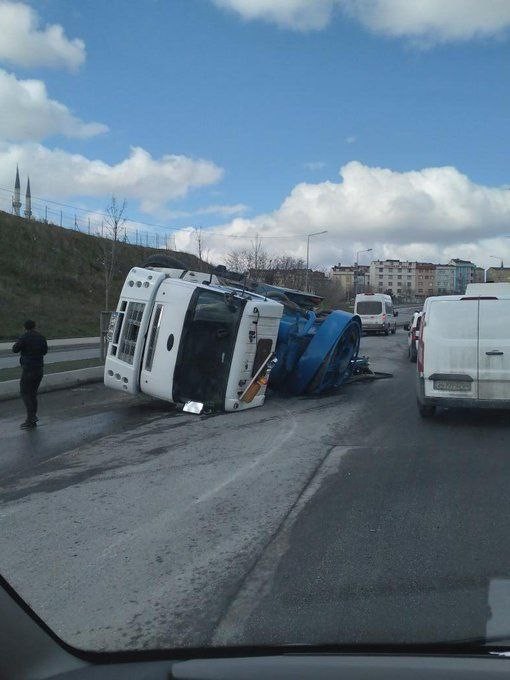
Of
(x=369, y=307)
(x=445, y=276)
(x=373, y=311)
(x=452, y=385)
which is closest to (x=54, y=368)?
(x=452, y=385)

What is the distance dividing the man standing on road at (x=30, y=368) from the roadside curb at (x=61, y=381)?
2.83m

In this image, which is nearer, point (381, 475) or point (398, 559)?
point (398, 559)

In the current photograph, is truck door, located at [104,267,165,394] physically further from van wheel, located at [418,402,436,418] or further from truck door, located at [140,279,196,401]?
van wheel, located at [418,402,436,418]

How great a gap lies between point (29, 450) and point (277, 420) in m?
4.09

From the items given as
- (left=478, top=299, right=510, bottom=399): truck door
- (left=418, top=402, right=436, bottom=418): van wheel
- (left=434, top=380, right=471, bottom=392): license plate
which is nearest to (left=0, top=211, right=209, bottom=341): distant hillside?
(left=418, top=402, right=436, bottom=418): van wheel

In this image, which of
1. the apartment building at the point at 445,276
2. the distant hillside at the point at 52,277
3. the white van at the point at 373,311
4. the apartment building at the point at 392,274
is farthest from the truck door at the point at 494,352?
the apartment building at the point at 392,274

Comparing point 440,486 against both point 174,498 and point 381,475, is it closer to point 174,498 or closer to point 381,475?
point 381,475

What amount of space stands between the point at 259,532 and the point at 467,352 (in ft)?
19.2

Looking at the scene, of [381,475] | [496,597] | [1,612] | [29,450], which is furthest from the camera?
[29,450]

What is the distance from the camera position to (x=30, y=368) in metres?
11.1

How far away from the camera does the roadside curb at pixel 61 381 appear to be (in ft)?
45.3

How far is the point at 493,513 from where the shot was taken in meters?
6.00

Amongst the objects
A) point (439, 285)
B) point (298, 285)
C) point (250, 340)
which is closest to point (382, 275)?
point (439, 285)

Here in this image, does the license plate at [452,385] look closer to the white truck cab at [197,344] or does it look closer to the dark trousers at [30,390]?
the white truck cab at [197,344]
